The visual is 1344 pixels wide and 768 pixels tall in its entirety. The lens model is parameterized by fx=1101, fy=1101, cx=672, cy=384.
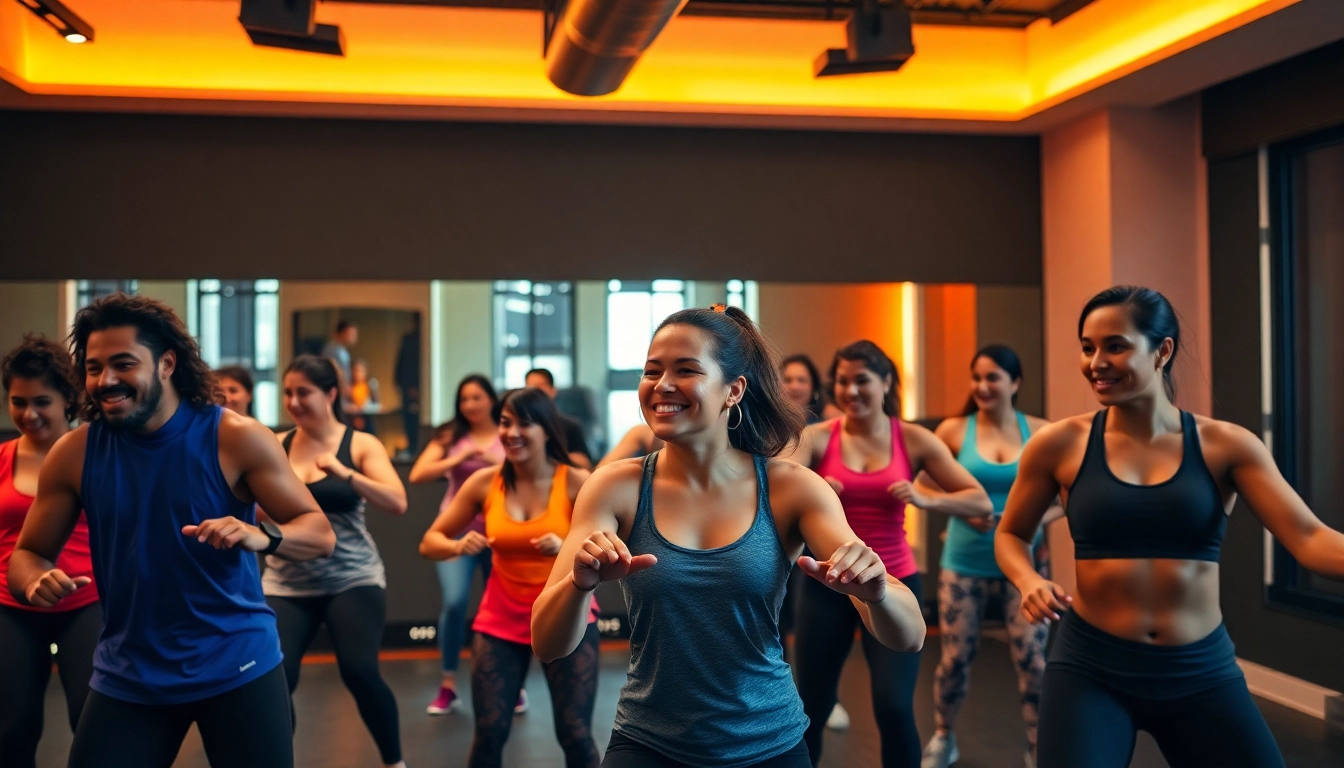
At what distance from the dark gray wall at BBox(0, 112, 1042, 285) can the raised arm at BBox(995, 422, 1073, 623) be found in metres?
3.80

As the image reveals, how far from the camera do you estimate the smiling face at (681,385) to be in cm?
192

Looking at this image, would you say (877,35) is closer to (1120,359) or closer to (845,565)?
(1120,359)

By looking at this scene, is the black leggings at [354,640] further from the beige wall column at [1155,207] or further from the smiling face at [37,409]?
the beige wall column at [1155,207]

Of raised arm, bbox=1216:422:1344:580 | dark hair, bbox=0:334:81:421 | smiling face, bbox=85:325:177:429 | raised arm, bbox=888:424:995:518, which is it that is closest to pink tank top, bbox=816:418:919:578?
raised arm, bbox=888:424:995:518

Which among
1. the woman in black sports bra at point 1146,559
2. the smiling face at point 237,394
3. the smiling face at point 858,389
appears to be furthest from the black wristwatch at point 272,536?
the smiling face at point 237,394

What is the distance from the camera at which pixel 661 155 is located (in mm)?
6344

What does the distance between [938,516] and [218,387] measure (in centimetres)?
521

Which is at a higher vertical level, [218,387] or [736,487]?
[218,387]

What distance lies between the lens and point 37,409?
340cm

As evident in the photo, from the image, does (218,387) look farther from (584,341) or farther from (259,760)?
(584,341)

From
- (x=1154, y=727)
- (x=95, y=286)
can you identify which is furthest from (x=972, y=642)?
(x=95, y=286)

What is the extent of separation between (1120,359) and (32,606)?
270 cm

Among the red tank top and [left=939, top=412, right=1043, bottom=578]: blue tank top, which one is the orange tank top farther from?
[left=939, top=412, right=1043, bottom=578]: blue tank top

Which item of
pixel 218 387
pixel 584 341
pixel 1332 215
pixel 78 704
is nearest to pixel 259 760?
pixel 218 387
